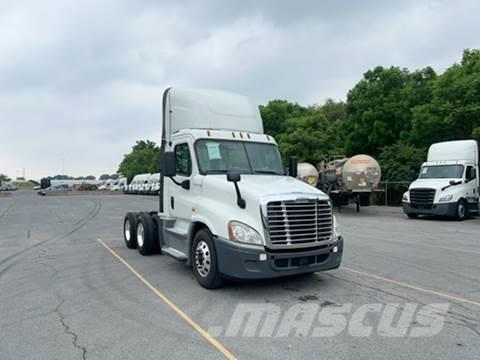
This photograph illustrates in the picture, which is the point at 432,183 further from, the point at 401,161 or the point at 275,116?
the point at 275,116

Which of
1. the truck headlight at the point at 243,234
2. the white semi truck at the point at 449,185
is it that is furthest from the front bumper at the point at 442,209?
the truck headlight at the point at 243,234

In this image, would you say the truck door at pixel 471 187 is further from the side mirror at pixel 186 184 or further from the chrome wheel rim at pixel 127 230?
the side mirror at pixel 186 184

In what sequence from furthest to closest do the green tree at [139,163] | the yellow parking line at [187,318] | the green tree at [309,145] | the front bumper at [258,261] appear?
the green tree at [139,163] < the green tree at [309,145] < the front bumper at [258,261] < the yellow parking line at [187,318]

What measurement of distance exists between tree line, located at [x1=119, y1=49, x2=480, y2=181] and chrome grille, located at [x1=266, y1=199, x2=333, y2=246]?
62.7ft

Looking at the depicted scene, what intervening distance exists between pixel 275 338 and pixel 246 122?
5.02 meters

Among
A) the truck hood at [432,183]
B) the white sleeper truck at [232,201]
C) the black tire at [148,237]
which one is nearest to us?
the white sleeper truck at [232,201]

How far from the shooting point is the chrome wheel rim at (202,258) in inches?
245

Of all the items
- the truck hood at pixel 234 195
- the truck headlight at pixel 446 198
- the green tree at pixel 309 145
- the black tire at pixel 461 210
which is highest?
the green tree at pixel 309 145

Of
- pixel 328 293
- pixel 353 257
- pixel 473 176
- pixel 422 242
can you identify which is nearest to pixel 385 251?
pixel 353 257

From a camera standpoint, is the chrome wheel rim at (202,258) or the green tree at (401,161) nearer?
the chrome wheel rim at (202,258)

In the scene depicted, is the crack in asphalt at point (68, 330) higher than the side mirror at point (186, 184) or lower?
lower

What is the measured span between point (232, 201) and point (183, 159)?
1800mm

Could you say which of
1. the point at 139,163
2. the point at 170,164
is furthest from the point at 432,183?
the point at 139,163

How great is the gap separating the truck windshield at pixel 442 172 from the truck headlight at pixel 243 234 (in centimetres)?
1599
